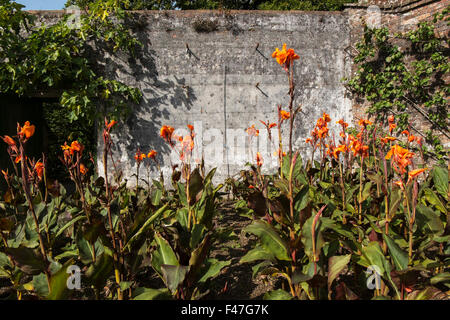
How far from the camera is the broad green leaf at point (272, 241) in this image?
158 cm

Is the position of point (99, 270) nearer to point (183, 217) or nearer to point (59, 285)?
point (59, 285)

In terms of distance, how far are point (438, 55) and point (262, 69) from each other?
2.84 metres

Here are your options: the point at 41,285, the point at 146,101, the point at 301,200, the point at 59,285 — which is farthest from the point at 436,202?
the point at 146,101

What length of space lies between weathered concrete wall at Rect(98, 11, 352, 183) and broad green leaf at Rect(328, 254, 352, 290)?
4.13m

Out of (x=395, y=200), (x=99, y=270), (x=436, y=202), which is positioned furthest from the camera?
(x=436, y=202)

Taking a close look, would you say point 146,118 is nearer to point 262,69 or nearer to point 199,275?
point 262,69

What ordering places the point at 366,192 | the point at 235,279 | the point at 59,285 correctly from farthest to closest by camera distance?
the point at 366,192
the point at 235,279
the point at 59,285

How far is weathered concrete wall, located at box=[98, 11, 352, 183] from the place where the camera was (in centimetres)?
534

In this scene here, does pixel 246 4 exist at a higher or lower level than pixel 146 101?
higher

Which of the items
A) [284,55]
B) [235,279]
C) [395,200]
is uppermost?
[284,55]

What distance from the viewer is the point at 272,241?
1.59 meters

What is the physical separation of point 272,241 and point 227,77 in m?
4.39

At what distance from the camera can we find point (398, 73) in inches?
202
